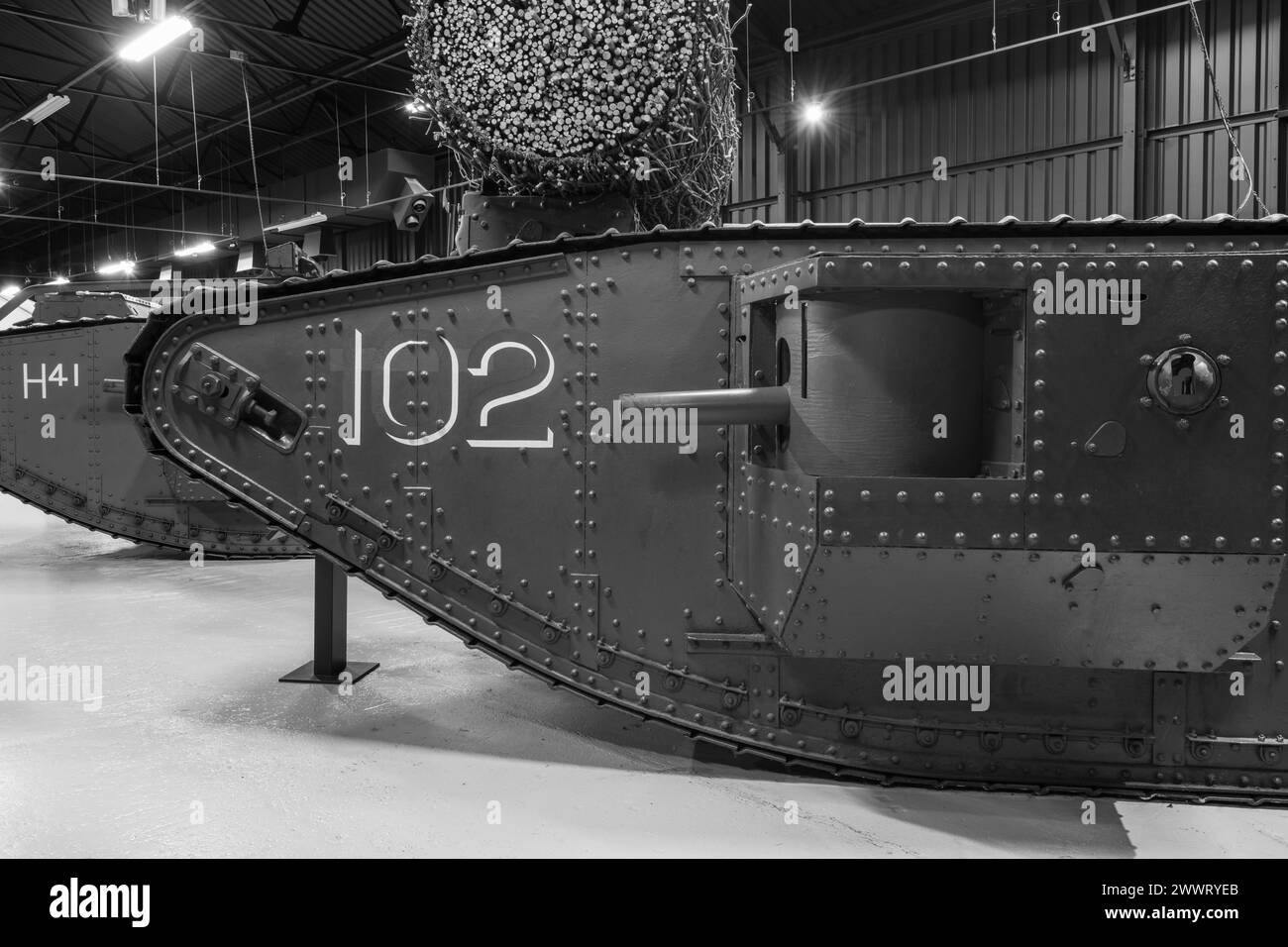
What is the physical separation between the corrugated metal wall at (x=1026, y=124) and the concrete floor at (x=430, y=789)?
398 inches

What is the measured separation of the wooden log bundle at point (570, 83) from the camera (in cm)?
416

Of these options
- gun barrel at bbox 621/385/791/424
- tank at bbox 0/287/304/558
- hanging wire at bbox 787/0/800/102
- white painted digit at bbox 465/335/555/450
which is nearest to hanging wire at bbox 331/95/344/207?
hanging wire at bbox 787/0/800/102

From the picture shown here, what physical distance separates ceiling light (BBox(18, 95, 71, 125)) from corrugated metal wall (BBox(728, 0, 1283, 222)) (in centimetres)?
1395

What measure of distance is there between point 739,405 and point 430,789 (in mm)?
1966

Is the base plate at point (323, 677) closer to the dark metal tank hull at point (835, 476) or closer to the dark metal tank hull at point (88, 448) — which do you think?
the dark metal tank hull at point (835, 476)

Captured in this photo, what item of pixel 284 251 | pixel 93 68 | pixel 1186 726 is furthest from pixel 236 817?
pixel 93 68

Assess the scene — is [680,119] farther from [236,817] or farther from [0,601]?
[0,601]

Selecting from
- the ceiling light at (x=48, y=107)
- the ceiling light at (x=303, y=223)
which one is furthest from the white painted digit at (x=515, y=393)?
the ceiling light at (x=48, y=107)

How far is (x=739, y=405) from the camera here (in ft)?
10.9

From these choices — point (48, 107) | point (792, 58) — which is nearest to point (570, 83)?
point (792, 58)

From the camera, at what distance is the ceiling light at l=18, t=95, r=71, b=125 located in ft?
60.5

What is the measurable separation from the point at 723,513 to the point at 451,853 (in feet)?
5.48

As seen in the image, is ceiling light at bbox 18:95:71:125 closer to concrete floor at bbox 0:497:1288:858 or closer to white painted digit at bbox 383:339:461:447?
concrete floor at bbox 0:497:1288:858

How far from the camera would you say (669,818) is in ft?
11.2
